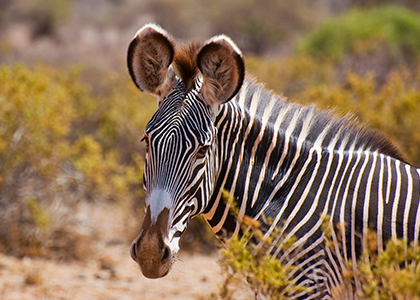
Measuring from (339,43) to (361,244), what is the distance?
1745cm

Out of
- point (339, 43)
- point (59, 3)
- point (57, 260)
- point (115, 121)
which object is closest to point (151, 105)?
point (115, 121)

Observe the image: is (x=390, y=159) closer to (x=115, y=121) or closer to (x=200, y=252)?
(x=200, y=252)

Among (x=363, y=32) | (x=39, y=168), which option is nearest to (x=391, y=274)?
A: (x=39, y=168)

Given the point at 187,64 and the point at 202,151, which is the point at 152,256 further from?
the point at 187,64

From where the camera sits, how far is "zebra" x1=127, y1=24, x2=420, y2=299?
101 inches

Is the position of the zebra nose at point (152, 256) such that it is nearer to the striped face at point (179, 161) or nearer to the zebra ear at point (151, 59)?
the striped face at point (179, 161)

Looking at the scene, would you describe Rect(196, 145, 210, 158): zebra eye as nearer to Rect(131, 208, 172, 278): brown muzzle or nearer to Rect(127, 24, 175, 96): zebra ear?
Rect(131, 208, 172, 278): brown muzzle

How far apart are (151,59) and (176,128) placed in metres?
0.56

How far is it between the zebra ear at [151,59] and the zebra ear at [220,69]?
25 centimetres

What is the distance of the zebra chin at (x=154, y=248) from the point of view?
2416 mm

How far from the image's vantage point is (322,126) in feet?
9.98

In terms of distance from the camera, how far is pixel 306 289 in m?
2.55

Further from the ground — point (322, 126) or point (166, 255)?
point (322, 126)

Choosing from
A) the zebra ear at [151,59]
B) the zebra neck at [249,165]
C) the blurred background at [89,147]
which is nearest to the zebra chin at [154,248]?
the zebra neck at [249,165]
